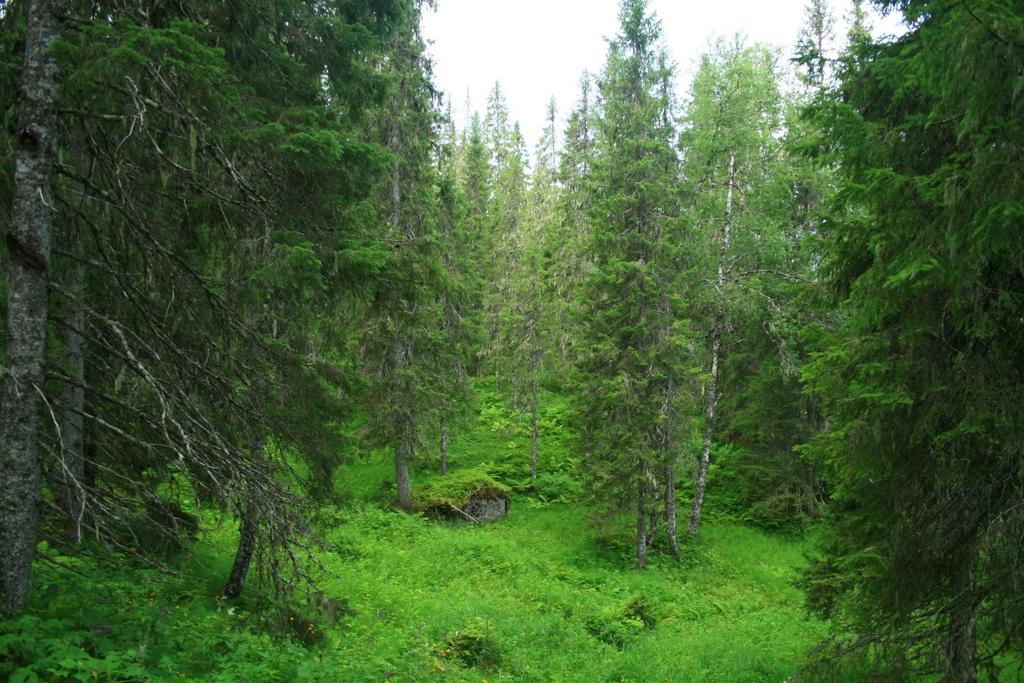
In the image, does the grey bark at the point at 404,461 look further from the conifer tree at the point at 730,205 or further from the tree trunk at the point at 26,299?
the tree trunk at the point at 26,299

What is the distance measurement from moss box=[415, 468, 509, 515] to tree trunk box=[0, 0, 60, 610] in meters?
15.4

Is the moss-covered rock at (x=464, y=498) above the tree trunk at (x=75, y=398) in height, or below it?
below

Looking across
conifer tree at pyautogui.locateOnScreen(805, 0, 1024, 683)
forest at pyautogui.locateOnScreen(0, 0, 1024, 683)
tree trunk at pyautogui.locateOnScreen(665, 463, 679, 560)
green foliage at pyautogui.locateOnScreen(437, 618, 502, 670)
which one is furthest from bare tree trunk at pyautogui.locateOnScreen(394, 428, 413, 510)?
conifer tree at pyautogui.locateOnScreen(805, 0, 1024, 683)

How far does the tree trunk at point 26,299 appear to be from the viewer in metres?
4.67

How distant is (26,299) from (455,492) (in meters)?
16.8

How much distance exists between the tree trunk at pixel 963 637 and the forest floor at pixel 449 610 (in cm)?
276

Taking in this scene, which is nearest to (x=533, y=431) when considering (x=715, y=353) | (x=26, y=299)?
(x=715, y=353)

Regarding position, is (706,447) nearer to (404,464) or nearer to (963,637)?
(404,464)

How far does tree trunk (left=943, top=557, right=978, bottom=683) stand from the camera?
6.02 m

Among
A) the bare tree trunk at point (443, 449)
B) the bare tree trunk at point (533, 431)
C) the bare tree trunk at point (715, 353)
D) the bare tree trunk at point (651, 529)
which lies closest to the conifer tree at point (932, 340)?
the bare tree trunk at point (651, 529)

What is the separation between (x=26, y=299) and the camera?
4.73 meters

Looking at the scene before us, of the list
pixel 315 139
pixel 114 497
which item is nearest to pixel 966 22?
pixel 315 139

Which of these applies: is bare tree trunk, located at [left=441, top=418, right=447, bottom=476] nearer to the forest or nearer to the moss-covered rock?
the moss-covered rock

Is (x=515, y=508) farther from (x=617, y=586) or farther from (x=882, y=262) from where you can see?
(x=882, y=262)
